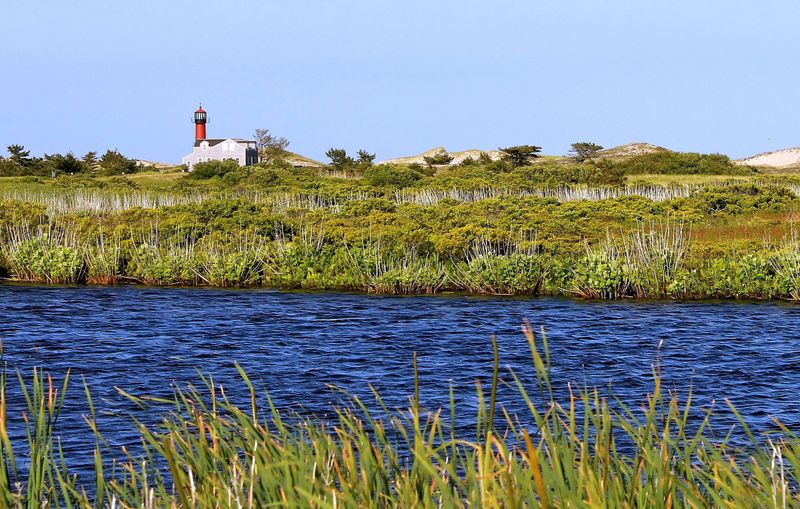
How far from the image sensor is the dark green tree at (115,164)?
3351 inches

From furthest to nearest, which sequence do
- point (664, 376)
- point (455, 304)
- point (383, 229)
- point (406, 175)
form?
point (406, 175), point (383, 229), point (455, 304), point (664, 376)

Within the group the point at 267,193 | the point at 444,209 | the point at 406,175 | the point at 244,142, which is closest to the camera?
the point at 444,209

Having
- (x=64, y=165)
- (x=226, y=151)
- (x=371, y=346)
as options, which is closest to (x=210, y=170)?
(x=64, y=165)

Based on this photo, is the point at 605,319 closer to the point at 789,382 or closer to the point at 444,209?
the point at 789,382

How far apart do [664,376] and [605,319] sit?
5682 mm

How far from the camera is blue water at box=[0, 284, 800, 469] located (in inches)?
554

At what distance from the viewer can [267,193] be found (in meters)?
50.4

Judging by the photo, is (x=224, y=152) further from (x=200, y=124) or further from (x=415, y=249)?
(x=415, y=249)

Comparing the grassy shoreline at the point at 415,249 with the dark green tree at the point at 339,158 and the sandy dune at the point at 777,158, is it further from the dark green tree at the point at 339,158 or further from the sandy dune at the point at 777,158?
the sandy dune at the point at 777,158

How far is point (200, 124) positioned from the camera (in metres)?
118

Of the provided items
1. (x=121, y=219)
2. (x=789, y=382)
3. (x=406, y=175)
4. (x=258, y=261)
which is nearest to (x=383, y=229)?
(x=258, y=261)

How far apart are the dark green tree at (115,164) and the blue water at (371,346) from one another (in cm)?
6167

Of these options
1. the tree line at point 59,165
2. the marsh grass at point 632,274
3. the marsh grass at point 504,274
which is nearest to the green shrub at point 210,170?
the tree line at point 59,165

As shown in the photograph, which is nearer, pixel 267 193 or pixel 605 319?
pixel 605 319
